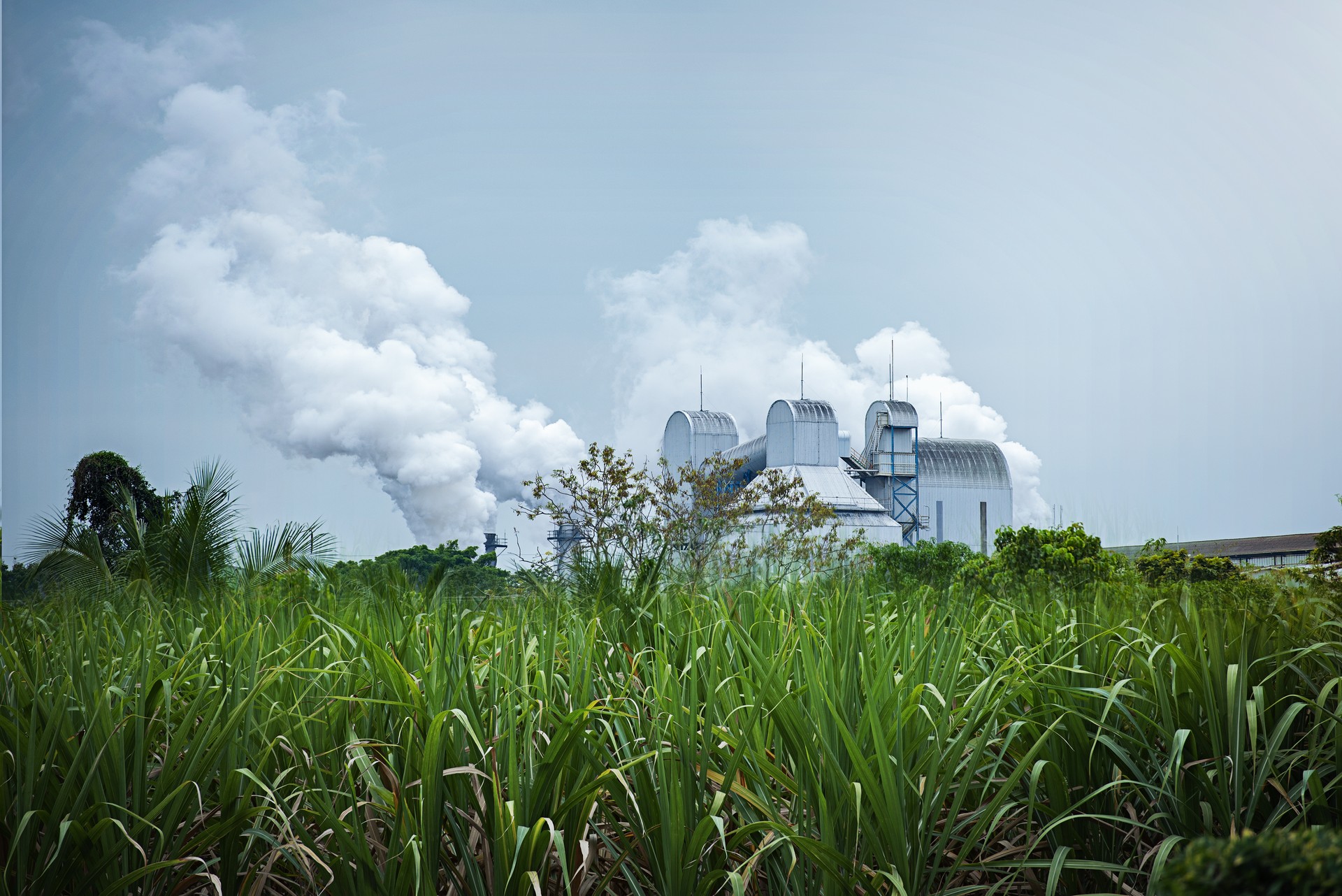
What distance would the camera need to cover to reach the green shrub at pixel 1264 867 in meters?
0.65

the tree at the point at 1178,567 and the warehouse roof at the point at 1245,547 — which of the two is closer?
the tree at the point at 1178,567

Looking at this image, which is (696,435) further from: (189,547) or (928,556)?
(189,547)

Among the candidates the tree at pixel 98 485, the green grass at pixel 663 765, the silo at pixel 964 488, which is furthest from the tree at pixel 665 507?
the green grass at pixel 663 765

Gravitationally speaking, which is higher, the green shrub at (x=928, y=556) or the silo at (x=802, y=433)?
the silo at (x=802, y=433)

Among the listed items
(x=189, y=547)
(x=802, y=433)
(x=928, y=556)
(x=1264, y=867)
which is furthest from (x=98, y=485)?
(x=1264, y=867)

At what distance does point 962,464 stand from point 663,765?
81.6ft

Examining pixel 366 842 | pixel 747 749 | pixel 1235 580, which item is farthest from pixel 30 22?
pixel 1235 580

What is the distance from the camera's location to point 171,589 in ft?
24.8

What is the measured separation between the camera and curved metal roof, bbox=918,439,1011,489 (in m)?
25.2

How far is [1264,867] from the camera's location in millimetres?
666

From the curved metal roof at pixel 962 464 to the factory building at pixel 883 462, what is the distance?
1.0 inches

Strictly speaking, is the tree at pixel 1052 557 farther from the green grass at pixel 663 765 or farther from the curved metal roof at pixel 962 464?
the curved metal roof at pixel 962 464

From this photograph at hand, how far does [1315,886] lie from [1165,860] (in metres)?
1.73

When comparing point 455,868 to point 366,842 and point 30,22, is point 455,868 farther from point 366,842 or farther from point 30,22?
point 30,22
